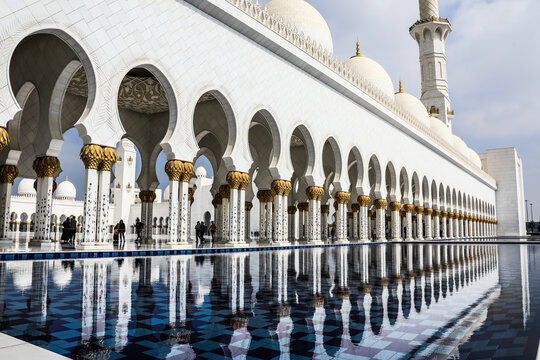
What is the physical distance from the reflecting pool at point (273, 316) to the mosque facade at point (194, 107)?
3670 millimetres

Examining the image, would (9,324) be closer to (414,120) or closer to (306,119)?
(306,119)

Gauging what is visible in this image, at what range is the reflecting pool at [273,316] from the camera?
1.71 meters

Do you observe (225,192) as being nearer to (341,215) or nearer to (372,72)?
(341,215)

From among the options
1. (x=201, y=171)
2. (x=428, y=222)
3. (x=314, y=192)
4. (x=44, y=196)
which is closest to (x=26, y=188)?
(x=201, y=171)

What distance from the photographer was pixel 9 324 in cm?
206

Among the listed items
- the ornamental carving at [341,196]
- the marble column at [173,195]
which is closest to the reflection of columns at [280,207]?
the ornamental carving at [341,196]

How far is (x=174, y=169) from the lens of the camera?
781 centimetres

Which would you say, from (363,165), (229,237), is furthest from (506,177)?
(229,237)

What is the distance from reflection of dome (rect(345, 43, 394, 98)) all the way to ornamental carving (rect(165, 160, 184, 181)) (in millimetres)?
10460

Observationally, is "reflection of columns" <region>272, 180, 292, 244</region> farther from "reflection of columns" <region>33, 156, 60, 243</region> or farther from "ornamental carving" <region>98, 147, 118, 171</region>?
"reflection of columns" <region>33, 156, 60, 243</region>

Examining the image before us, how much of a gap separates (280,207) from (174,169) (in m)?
3.55

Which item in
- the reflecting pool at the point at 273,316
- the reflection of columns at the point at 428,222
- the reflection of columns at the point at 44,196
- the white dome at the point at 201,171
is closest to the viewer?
the reflecting pool at the point at 273,316

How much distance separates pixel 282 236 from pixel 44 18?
685 centimetres

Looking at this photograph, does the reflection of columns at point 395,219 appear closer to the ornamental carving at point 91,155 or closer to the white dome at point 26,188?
the ornamental carving at point 91,155
